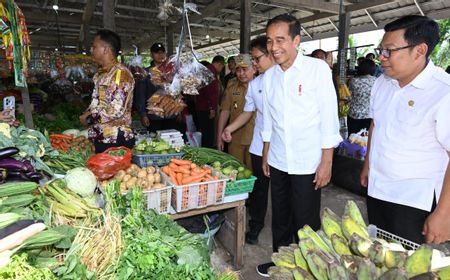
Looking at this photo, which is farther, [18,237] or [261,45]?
[261,45]

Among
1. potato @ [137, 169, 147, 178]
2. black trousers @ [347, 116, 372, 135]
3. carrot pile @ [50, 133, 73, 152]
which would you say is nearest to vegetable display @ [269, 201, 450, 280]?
potato @ [137, 169, 147, 178]

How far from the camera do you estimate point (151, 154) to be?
3.12m

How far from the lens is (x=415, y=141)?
1788 millimetres

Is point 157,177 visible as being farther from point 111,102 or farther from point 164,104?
point 164,104

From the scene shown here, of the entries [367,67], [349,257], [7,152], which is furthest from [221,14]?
[349,257]

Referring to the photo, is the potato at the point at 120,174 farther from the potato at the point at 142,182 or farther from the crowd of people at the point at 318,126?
the crowd of people at the point at 318,126

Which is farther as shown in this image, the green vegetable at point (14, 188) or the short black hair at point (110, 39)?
the short black hair at point (110, 39)

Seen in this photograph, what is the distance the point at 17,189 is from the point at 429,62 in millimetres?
2281

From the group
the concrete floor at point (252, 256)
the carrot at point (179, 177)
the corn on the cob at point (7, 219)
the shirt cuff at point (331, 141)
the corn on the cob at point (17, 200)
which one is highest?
the shirt cuff at point (331, 141)

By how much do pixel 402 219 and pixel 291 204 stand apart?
0.89 meters

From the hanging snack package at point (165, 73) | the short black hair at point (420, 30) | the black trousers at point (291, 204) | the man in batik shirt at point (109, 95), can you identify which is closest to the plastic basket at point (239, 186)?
the black trousers at point (291, 204)

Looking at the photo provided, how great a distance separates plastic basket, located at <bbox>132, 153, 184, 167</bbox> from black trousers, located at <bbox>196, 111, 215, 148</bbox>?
2.89m

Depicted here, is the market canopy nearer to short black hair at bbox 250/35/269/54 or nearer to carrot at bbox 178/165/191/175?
short black hair at bbox 250/35/269/54

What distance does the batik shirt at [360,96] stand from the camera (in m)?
Answer: 5.41
